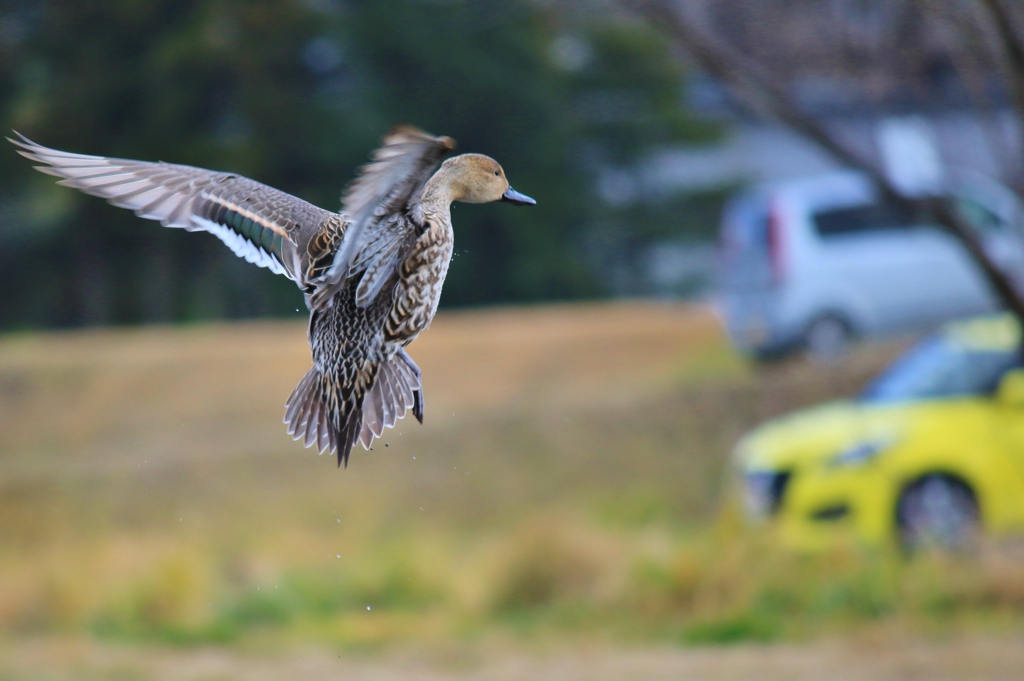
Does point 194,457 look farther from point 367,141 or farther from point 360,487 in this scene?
point 367,141

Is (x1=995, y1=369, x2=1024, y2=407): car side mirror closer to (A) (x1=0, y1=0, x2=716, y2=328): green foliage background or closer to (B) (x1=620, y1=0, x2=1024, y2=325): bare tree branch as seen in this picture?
(B) (x1=620, y1=0, x2=1024, y2=325): bare tree branch

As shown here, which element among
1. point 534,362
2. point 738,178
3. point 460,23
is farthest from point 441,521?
point 738,178

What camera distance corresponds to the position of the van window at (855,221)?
14055 millimetres

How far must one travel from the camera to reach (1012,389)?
9523mm

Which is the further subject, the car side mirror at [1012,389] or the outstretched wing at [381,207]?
the car side mirror at [1012,389]

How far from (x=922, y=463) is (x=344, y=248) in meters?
7.25

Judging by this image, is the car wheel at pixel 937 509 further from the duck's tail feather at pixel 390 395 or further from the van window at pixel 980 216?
the duck's tail feather at pixel 390 395

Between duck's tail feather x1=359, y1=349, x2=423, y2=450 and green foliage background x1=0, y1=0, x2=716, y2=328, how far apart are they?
12881mm

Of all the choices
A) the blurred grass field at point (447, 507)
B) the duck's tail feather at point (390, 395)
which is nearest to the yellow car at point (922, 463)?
the blurred grass field at point (447, 507)

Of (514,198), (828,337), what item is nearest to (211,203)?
(514,198)

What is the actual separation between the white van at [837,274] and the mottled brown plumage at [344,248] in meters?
10.5

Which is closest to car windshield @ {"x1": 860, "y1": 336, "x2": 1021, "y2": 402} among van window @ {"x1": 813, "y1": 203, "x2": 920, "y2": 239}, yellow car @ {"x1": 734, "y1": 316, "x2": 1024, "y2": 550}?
yellow car @ {"x1": 734, "y1": 316, "x2": 1024, "y2": 550}

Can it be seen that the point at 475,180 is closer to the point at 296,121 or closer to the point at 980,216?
the point at 980,216

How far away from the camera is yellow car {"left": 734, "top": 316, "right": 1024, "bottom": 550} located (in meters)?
9.34
